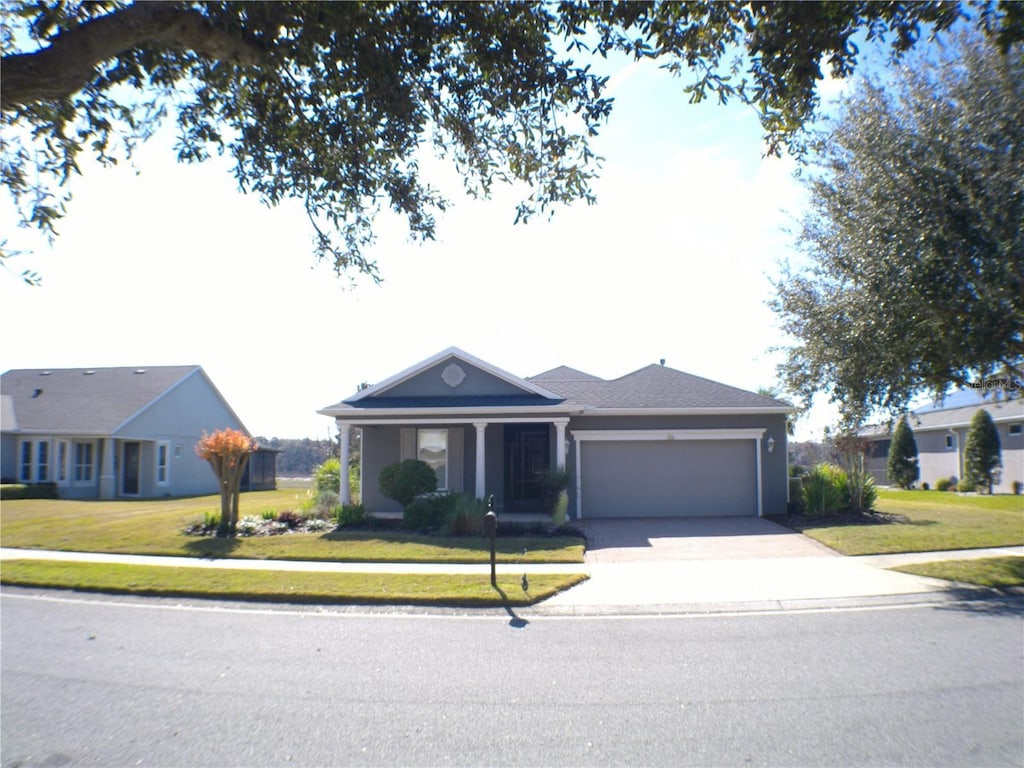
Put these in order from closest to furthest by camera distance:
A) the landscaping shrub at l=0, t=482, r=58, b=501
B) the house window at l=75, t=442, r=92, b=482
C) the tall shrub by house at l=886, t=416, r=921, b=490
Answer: the landscaping shrub at l=0, t=482, r=58, b=501 < the house window at l=75, t=442, r=92, b=482 < the tall shrub by house at l=886, t=416, r=921, b=490

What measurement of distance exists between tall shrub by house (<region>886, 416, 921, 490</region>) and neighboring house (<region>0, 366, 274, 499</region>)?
3209cm

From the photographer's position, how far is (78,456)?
3081 centimetres

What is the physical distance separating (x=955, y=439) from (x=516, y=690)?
34.2 meters

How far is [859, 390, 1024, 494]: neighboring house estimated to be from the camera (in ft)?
97.3

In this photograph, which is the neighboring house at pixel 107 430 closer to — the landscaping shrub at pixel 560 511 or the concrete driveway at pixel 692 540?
the landscaping shrub at pixel 560 511

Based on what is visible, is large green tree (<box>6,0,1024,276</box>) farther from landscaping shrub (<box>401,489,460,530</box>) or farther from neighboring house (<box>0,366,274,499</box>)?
neighboring house (<box>0,366,274,499</box>)

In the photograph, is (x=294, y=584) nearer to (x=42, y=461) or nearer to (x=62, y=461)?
(x=62, y=461)

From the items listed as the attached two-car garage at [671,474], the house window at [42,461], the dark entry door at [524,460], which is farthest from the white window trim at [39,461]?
the attached two-car garage at [671,474]

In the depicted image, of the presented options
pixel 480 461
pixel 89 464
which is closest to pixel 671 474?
pixel 480 461

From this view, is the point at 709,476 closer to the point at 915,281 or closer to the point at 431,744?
the point at 915,281

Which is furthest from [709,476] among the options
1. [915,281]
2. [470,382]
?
[915,281]

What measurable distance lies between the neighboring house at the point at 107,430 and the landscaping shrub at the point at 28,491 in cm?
86

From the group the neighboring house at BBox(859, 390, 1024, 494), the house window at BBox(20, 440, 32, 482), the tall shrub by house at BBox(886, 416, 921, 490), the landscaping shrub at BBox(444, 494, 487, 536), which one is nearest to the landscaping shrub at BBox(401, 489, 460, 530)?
the landscaping shrub at BBox(444, 494, 487, 536)

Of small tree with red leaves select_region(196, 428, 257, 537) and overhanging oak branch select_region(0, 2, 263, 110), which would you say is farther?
small tree with red leaves select_region(196, 428, 257, 537)
